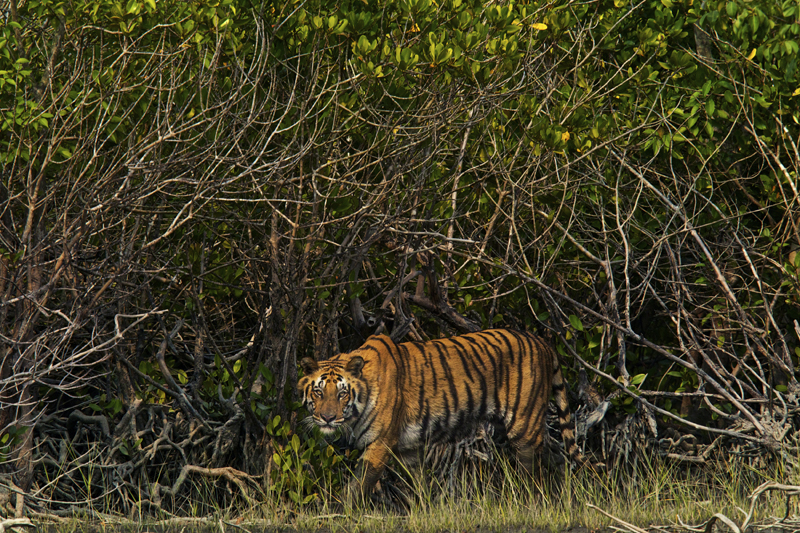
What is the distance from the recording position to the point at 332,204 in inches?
209

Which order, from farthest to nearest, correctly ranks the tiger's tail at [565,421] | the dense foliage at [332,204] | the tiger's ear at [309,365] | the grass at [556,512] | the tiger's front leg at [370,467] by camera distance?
the tiger's tail at [565,421] < the tiger's front leg at [370,467] < the tiger's ear at [309,365] < the grass at [556,512] < the dense foliage at [332,204]

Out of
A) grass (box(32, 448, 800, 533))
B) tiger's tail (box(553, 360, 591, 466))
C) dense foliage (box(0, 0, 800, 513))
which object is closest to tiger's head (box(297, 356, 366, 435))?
dense foliage (box(0, 0, 800, 513))

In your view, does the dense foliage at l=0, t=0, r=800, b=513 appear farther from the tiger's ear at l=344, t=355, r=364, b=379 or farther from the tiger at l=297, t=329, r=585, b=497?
the tiger's ear at l=344, t=355, r=364, b=379

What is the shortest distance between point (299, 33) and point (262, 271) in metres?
1.81

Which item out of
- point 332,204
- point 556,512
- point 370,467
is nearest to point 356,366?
point 370,467

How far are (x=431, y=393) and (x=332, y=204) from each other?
5.09ft

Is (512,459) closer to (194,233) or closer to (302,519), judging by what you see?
(302,519)

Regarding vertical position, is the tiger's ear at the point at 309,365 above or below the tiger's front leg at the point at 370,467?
above

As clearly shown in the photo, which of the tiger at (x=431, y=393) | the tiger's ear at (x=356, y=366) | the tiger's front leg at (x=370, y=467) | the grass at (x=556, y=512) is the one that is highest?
the tiger's ear at (x=356, y=366)

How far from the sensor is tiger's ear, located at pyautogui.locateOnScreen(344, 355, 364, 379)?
5230 mm

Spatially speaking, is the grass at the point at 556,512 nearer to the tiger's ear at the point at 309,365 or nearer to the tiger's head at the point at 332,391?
the tiger's head at the point at 332,391

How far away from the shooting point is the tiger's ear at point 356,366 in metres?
5.23

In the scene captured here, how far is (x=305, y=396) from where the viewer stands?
5.26 metres

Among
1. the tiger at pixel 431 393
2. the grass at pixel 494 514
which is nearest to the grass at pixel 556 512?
the grass at pixel 494 514
